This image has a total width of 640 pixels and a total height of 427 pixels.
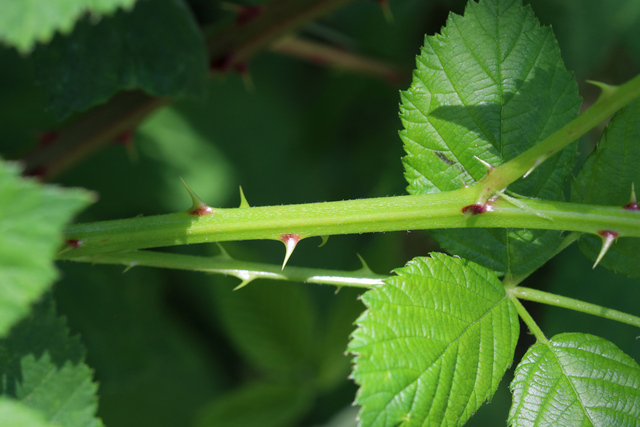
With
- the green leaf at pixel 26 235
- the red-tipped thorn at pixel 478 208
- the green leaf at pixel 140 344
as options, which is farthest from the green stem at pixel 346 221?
the green leaf at pixel 140 344

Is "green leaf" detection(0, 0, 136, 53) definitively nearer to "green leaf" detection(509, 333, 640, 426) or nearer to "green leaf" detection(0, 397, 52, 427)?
"green leaf" detection(0, 397, 52, 427)

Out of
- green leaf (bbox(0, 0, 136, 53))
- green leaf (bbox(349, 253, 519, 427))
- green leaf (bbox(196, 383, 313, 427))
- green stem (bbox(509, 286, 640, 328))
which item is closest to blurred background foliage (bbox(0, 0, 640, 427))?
green leaf (bbox(196, 383, 313, 427))

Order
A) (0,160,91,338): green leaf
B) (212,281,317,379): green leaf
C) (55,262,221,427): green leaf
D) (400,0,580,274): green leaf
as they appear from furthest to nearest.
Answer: (212,281,317,379): green leaf
(55,262,221,427): green leaf
(400,0,580,274): green leaf
(0,160,91,338): green leaf

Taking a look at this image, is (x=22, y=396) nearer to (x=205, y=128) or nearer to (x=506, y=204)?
(x=506, y=204)

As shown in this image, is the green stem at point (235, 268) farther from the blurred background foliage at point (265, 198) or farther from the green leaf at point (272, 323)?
the green leaf at point (272, 323)

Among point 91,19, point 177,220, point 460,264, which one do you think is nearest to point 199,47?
point 91,19

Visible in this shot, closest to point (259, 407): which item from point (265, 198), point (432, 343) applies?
point (265, 198)
